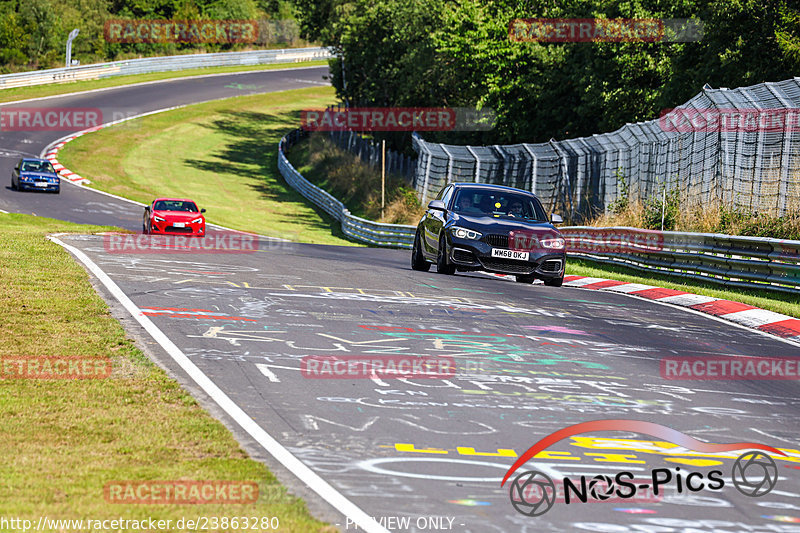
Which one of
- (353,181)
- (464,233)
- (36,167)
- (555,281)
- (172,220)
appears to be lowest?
(353,181)

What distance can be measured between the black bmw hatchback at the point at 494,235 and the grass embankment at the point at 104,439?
7418 millimetres

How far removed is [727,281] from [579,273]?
13.6 feet

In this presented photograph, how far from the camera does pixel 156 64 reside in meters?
85.9

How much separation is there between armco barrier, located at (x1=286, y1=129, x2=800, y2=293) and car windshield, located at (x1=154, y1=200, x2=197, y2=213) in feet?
36.3

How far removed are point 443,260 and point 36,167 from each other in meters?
31.5

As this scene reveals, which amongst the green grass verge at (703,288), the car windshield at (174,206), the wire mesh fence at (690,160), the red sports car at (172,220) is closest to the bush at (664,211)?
the wire mesh fence at (690,160)

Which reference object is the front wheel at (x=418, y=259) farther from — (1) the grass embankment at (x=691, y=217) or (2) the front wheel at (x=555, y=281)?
(1) the grass embankment at (x=691, y=217)

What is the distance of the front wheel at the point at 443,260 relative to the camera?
55.2 ft

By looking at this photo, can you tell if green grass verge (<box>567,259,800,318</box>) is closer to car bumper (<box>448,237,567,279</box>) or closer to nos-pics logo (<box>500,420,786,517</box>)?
car bumper (<box>448,237,567,279</box>)

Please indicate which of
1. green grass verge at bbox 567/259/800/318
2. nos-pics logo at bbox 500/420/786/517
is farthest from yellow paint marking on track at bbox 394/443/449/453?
green grass verge at bbox 567/259/800/318

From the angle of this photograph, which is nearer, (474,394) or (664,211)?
(474,394)

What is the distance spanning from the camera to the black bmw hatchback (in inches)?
640

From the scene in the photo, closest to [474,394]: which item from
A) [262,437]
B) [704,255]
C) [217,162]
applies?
[262,437]

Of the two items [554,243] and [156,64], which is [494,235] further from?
Answer: [156,64]
